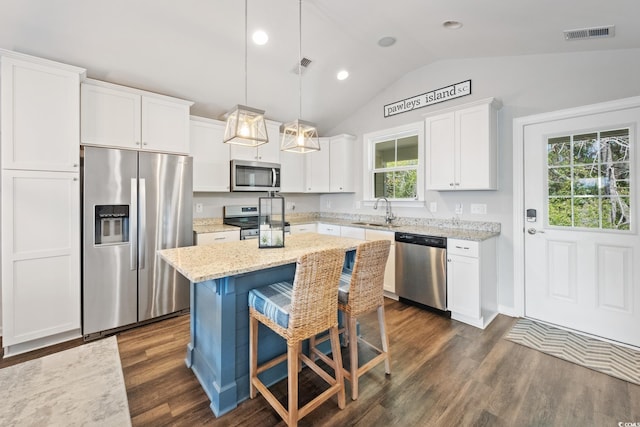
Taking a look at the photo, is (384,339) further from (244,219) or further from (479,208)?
(244,219)

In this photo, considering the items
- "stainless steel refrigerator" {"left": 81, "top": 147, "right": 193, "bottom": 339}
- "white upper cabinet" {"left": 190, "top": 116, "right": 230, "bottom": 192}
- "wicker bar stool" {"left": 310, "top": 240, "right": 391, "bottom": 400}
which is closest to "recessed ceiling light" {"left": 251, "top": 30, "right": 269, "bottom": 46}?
"white upper cabinet" {"left": 190, "top": 116, "right": 230, "bottom": 192}

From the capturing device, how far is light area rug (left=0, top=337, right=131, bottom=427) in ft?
3.48

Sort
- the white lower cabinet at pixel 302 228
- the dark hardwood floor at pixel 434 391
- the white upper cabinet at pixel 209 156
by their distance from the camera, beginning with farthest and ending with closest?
the white lower cabinet at pixel 302 228, the white upper cabinet at pixel 209 156, the dark hardwood floor at pixel 434 391

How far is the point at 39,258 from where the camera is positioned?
2377 mm

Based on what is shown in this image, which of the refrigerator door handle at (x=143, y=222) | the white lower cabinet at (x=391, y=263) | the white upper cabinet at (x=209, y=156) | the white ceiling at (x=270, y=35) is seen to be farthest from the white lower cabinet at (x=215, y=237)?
the white lower cabinet at (x=391, y=263)

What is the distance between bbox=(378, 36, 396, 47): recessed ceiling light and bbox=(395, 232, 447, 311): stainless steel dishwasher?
2.22 metres

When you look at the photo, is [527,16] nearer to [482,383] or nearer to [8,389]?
[482,383]

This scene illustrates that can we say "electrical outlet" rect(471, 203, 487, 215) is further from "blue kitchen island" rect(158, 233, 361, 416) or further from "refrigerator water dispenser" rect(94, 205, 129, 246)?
"refrigerator water dispenser" rect(94, 205, 129, 246)

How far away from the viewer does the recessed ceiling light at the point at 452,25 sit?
2.64 metres

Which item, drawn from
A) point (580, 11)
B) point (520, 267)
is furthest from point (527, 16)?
point (520, 267)

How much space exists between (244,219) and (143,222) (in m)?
1.61

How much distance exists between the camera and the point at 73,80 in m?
2.47

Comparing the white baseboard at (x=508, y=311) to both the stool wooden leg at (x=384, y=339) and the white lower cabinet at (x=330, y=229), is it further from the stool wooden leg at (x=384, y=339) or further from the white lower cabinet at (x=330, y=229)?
the white lower cabinet at (x=330, y=229)

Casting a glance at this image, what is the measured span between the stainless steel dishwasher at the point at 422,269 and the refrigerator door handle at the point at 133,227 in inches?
112
